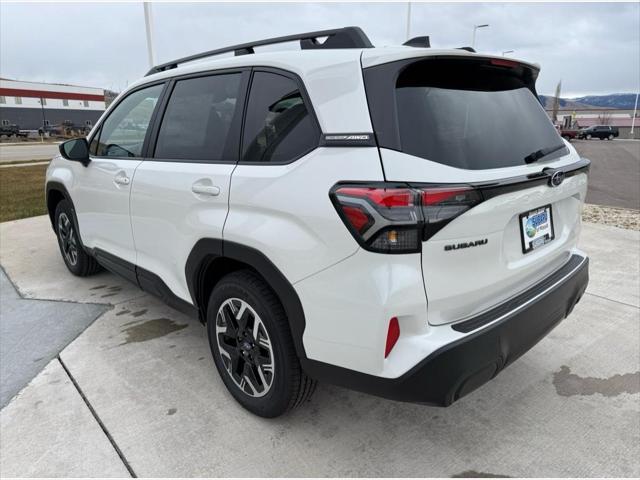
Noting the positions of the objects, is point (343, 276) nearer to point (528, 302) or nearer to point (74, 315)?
point (528, 302)

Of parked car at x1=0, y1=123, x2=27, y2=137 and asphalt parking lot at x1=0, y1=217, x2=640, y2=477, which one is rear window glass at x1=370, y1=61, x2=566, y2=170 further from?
parked car at x1=0, y1=123, x2=27, y2=137

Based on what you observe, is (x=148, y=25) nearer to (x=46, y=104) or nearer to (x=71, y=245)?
(x=71, y=245)

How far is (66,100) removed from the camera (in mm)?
70375

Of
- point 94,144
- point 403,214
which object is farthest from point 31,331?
point 403,214

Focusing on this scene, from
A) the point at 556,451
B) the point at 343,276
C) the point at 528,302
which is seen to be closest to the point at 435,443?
the point at 556,451

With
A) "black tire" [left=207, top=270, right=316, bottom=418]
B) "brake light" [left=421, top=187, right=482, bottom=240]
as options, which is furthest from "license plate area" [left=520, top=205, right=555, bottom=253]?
"black tire" [left=207, top=270, right=316, bottom=418]

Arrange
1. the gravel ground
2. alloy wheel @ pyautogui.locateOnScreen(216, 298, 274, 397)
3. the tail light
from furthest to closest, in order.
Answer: the gravel ground → alloy wheel @ pyautogui.locateOnScreen(216, 298, 274, 397) → the tail light

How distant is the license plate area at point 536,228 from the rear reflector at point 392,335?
76cm

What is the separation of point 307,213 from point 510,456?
1.51 meters

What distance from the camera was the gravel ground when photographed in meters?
6.69

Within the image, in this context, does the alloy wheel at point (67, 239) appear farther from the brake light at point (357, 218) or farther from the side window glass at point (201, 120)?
the brake light at point (357, 218)

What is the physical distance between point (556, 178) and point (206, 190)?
5.64 feet

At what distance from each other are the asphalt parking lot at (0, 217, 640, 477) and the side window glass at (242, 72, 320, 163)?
55.3 inches

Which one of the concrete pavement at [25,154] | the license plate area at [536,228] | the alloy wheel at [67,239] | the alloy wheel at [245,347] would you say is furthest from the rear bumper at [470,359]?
the concrete pavement at [25,154]
